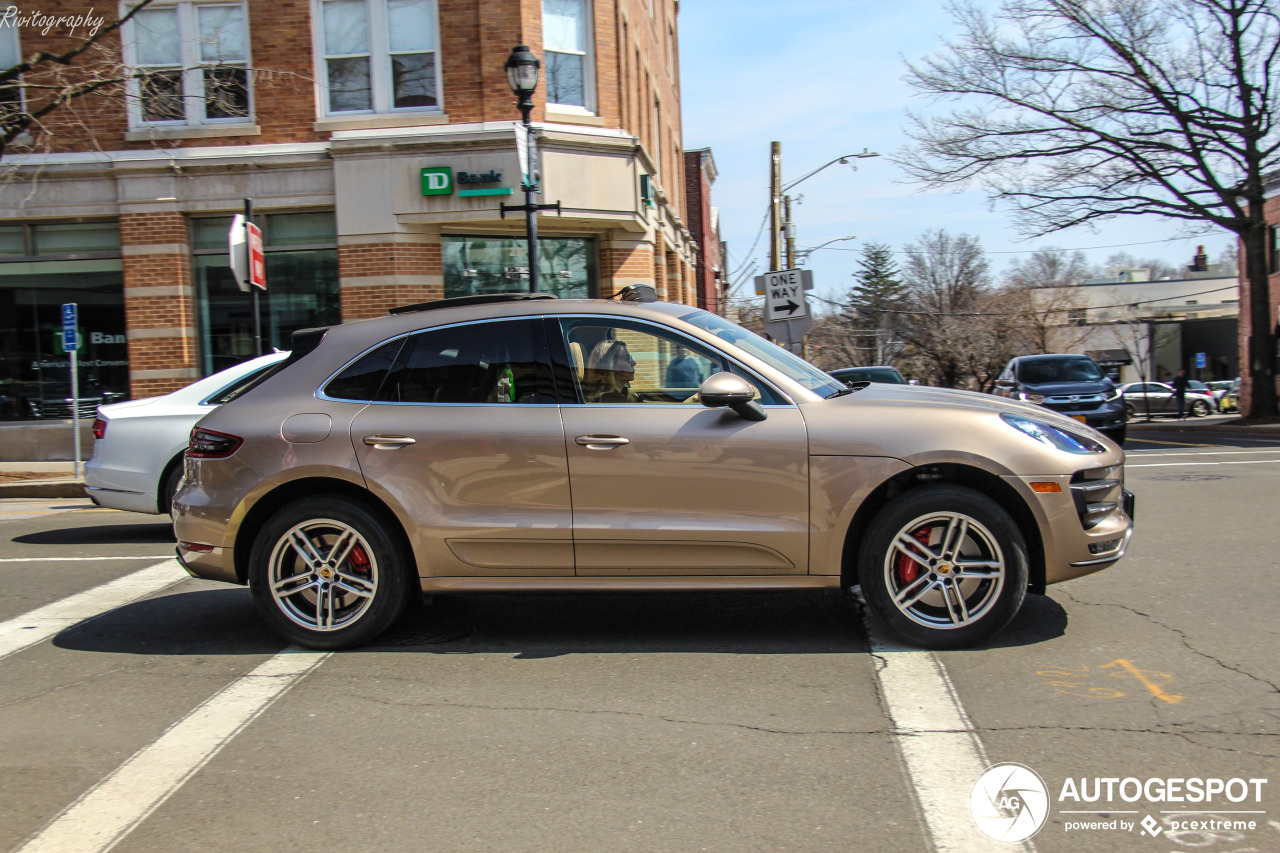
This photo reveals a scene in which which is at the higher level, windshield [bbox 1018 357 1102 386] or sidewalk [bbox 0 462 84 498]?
windshield [bbox 1018 357 1102 386]

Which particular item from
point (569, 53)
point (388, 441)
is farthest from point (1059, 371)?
point (388, 441)

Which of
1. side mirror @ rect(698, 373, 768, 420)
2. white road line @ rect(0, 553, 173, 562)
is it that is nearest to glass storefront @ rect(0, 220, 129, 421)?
white road line @ rect(0, 553, 173, 562)

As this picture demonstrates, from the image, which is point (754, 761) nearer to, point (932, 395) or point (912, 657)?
point (912, 657)

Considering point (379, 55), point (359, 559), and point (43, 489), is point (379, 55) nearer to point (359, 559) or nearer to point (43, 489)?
point (43, 489)

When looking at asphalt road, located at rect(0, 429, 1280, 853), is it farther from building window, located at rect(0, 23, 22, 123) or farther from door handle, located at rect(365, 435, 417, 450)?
building window, located at rect(0, 23, 22, 123)

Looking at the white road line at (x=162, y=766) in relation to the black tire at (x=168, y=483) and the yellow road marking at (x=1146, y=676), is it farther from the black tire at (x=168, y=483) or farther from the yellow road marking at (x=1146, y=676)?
the black tire at (x=168, y=483)

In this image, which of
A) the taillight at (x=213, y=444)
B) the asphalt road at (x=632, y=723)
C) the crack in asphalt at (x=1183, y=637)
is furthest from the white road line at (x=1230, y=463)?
the taillight at (x=213, y=444)

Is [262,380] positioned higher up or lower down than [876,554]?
higher up

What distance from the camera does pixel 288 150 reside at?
57.1ft

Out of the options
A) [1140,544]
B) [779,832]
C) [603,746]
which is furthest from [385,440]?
[1140,544]

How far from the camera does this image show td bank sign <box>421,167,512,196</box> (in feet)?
→ 55.9

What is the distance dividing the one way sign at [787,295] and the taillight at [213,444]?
1482cm

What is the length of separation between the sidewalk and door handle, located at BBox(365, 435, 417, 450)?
34.3 ft

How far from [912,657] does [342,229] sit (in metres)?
14.6
